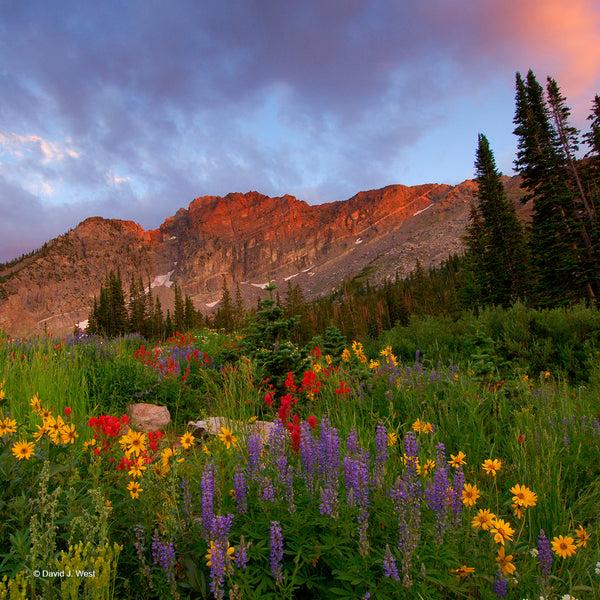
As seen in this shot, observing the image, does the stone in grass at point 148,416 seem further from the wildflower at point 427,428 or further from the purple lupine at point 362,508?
the purple lupine at point 362,508

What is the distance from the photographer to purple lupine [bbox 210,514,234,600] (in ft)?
4.47

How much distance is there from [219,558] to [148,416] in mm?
4019

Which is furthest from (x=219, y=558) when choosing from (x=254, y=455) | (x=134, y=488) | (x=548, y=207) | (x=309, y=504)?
(x=548, y=207)

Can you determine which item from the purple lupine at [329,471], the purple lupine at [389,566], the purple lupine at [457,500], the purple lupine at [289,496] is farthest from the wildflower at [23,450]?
the purple lupine at [457,500]

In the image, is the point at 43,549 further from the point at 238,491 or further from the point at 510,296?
the point at 510,296

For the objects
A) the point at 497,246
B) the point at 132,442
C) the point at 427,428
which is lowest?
the point at 427,428

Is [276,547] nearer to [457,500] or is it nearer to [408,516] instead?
[408,516]

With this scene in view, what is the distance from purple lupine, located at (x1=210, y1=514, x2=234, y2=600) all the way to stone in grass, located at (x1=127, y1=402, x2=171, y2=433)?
3.56 metres

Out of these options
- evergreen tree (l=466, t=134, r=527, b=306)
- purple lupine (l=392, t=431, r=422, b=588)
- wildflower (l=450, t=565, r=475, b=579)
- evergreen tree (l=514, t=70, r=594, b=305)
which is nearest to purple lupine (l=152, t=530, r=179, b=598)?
purple lupine (l=392, t=431, r=422, b=588)

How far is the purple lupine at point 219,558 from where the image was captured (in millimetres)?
1363

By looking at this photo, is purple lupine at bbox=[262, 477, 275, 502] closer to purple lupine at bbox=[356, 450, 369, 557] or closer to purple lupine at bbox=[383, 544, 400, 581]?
purple lupine at bbox=[356, 450, 369, 557]

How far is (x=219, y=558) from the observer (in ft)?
4.69

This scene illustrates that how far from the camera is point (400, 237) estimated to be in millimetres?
195375

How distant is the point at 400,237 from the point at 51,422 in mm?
204089
